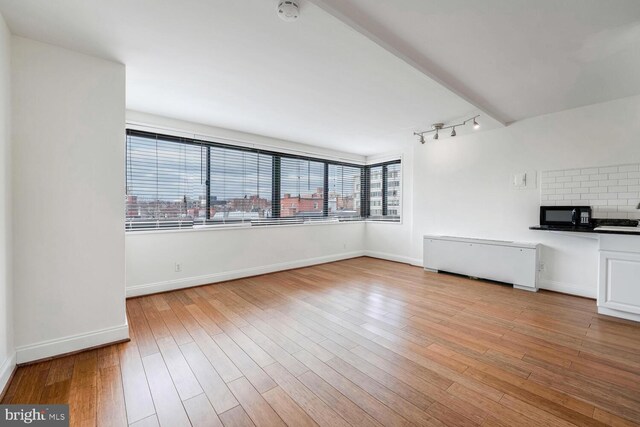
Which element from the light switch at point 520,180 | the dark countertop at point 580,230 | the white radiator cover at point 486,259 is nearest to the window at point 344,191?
the white radiator cover at point 486,259

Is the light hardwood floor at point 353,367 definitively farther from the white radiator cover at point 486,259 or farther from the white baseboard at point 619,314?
the white radiator cover at point 486,259

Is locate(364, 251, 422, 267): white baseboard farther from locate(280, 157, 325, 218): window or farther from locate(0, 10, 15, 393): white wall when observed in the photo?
locate(0, 10, 15, 393): white wall

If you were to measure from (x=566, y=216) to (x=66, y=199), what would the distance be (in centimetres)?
539

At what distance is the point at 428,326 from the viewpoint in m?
2.65

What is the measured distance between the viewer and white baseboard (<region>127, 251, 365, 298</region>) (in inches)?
138

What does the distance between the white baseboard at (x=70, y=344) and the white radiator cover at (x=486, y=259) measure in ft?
14.7

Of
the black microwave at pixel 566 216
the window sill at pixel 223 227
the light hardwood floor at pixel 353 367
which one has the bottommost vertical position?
the light hardwood floor at pixel 353 367

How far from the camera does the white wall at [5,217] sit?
69.8 inches

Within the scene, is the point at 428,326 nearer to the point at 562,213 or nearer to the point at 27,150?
the point at 562,213

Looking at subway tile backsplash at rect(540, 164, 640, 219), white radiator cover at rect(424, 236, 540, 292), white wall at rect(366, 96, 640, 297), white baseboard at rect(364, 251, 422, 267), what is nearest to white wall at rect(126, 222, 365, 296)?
white baseboard at rect(364, 251, 422, 267)

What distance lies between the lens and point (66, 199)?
2150 mm

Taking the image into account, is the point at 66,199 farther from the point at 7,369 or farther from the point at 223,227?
the point at 223,227

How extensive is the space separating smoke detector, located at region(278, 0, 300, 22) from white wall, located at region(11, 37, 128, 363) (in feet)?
5.45

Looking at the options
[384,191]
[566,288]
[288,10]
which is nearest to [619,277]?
[566,288]
